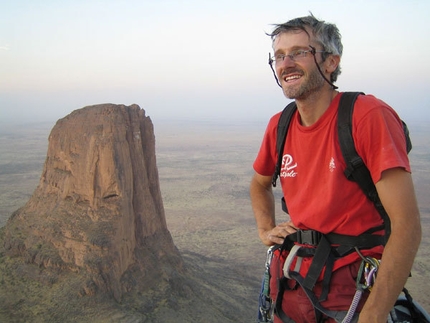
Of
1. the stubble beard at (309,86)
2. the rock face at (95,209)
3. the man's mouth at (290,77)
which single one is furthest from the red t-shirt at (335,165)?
the rock face at (95,209)

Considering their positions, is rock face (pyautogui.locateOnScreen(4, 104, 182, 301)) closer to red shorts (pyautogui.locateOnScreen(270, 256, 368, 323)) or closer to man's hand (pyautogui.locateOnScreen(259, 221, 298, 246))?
man's hand (pyautogui.locateOnScreen(259, 221, 298, 246))

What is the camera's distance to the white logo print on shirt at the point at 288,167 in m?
3.25

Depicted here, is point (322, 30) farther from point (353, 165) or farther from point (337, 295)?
point (337, 295)

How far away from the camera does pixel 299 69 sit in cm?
303

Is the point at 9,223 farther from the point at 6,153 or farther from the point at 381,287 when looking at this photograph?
the point at 6,153

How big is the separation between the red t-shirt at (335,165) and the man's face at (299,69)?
0.22 m

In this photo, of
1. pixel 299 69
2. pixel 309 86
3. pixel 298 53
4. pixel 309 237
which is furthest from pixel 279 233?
pixel 298 53

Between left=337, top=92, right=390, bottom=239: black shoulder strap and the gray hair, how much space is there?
0.53 meters

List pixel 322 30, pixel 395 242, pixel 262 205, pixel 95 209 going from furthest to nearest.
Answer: pixel 95 209 → pixel 262 205 → pixel 322 30 → pixel 395 242

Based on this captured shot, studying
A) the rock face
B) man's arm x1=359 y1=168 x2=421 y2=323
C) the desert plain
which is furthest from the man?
the desert plain

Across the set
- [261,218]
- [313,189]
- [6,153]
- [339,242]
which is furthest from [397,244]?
[6,153]

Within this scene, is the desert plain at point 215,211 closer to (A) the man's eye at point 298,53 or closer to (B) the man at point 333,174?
(B) the man at point 333,174

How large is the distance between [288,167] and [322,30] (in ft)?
3.56

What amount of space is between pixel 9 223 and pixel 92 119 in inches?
180
